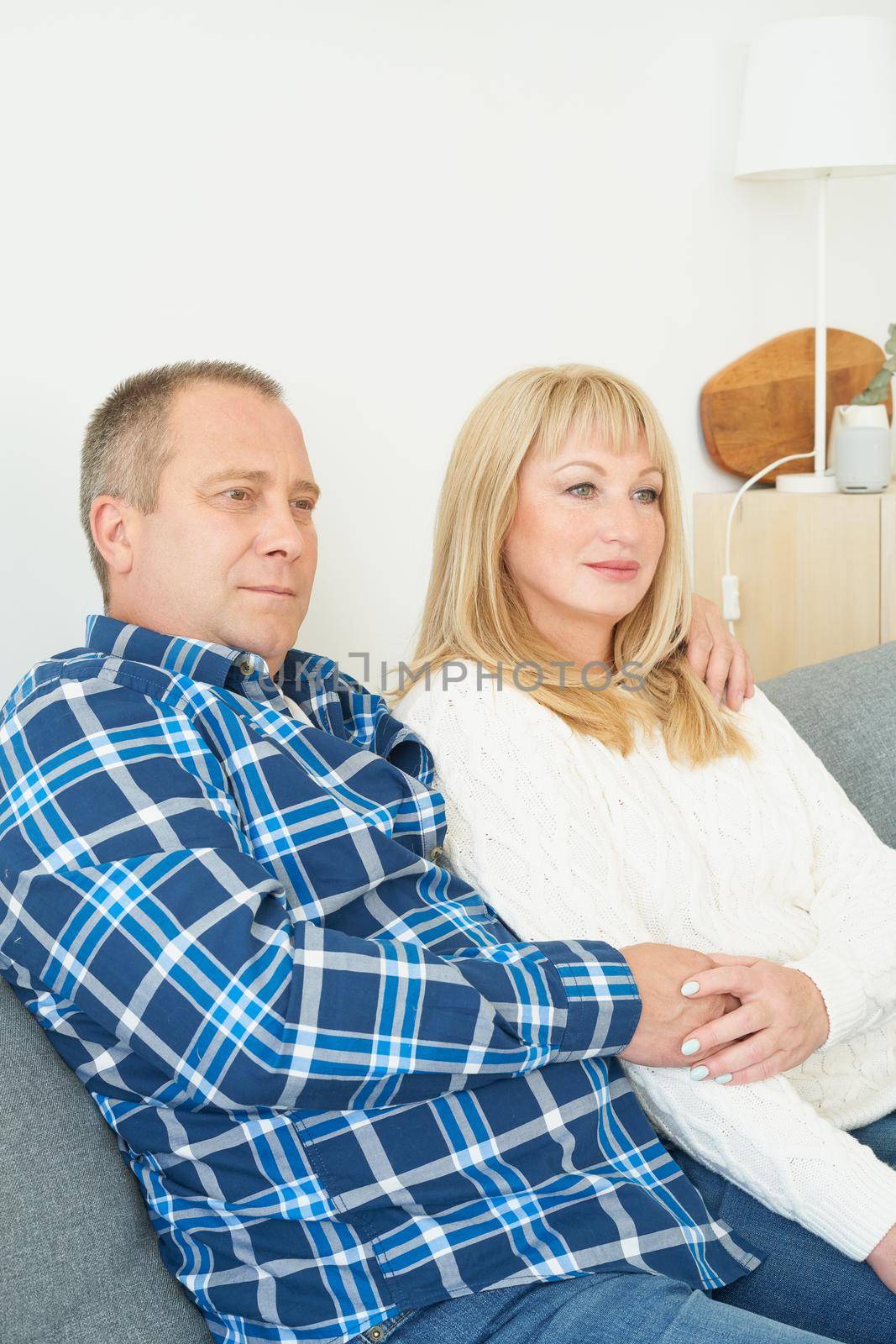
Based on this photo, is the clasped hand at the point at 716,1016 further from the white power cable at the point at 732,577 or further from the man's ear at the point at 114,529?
the white power cable at the point at 732,577

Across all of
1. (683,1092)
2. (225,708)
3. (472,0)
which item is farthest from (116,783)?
(472,0)

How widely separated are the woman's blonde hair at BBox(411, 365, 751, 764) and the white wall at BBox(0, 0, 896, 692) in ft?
1.36

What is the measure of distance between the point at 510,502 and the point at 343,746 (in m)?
0.41

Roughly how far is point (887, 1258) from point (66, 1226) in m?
0.73

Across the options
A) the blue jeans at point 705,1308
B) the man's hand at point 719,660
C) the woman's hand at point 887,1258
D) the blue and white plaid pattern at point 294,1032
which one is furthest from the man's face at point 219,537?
the woman's hand at point 887,1258

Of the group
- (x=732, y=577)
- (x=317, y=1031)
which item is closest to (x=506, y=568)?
(x=317, y=1031)

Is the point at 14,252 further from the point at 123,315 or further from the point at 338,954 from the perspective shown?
the point at 338,954

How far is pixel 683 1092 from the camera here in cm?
121

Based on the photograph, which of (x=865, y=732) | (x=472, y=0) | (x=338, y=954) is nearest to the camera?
(x=338, y=954)

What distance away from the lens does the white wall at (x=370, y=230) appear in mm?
1562

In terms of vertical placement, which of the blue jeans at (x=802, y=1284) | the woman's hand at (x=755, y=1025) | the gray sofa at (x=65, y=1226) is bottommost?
the blue jeans at (x=802, y=1284)

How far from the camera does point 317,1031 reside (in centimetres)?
102

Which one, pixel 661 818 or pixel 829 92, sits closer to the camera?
pixel 661 818

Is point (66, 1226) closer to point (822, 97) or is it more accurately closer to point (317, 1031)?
point (317, 1031)
